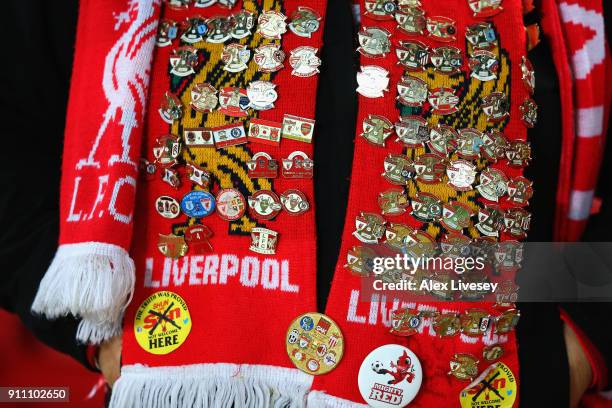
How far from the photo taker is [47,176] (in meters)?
0.99

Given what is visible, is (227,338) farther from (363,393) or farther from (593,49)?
(593,49)

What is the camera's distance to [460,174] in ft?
Result: 2.82

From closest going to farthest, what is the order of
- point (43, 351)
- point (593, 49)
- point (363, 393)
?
point (363, 393) < point (593, 49) < point (43, 351)

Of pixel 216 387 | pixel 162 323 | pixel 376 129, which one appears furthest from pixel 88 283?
pixel 376 129

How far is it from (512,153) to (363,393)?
0.42 m

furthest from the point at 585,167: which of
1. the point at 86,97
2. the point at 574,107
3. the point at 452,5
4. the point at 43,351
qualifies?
the point at 43,351

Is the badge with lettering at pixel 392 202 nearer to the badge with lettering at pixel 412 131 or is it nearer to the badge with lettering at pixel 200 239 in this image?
the badge with lettering at pixel 412 131

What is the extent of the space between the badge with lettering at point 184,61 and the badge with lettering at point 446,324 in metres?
0.51

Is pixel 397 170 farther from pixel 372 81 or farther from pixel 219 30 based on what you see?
pixel 219 30

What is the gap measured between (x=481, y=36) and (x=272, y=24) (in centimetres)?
32

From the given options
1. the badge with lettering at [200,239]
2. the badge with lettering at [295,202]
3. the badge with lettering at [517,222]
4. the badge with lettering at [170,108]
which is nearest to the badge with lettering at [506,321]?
the badge with lettering at [517,222]

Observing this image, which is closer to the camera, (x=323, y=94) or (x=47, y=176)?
(x=323, y=94)

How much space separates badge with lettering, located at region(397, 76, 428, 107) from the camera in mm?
863

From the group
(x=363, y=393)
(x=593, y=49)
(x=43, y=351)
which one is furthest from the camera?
(x=43, y=351)
